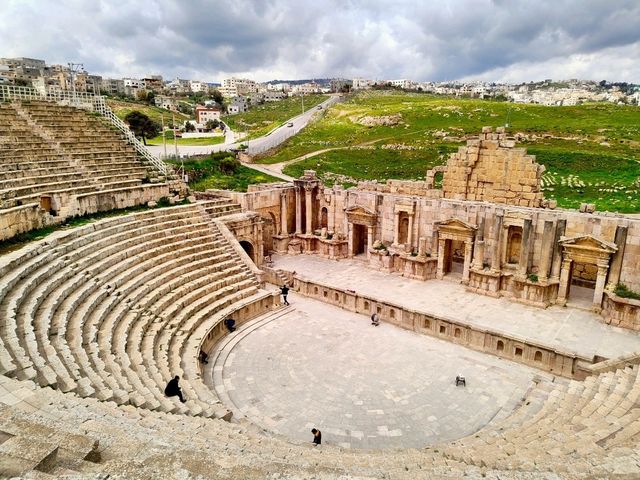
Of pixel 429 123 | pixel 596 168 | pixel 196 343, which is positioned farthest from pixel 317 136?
pixel 196 343

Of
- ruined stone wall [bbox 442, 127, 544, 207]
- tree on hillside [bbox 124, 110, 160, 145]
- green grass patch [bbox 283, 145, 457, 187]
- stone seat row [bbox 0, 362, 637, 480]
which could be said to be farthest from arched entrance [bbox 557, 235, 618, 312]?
tree on hillside [bbox 124, 110, 160, 145]

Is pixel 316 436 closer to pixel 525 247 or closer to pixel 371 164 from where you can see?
pixel 525 247

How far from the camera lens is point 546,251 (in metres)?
20.2

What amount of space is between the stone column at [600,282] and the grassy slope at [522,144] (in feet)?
46.4

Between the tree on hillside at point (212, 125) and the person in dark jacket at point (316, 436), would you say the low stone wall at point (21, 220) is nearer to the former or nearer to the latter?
the person in dark jacket at point (316, 436)

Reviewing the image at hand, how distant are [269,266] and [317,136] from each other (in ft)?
149

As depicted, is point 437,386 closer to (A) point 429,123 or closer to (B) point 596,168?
(B) point 596,168

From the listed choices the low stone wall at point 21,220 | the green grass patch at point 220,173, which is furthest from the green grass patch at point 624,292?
the green grass patch at point 220,173

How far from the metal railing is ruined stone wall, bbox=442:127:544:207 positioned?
16886 mm

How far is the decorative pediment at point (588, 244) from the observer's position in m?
18.6

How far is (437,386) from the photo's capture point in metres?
14.7

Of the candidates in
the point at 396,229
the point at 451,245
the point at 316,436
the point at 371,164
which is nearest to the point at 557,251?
the point at 451,245

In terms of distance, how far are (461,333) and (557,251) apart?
640 cm

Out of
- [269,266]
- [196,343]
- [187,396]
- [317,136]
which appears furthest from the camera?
[317,136]
